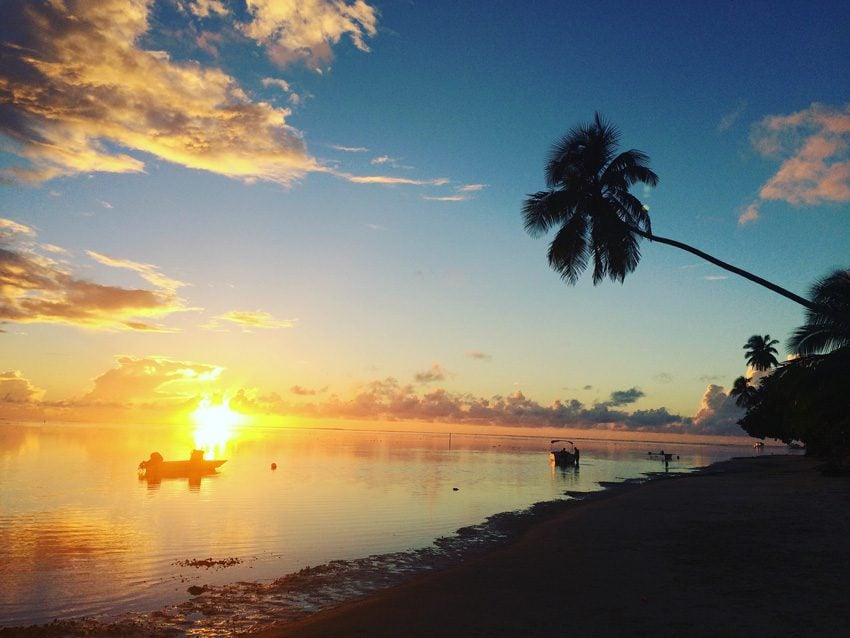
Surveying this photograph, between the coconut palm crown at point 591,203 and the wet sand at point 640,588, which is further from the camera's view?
the coconut palm crown at point 591,203

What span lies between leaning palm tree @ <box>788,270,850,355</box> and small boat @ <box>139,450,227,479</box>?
6025 cm

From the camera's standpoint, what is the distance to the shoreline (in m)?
→ 12.0

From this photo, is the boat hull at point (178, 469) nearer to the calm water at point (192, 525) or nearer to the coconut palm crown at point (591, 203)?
the calm water at point (192, 525)

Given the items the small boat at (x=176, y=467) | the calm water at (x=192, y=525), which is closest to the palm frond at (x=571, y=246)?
the calm water at (x=192, y=525)

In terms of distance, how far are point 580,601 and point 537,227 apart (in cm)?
2090

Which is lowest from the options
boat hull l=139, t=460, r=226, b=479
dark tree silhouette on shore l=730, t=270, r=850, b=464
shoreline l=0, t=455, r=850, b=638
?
boat hull l=139, t=460, r=226, b=479

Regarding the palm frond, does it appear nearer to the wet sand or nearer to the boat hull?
the wet sand

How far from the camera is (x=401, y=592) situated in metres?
16.4

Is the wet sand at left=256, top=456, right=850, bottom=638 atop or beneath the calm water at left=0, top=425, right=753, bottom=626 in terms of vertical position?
atop

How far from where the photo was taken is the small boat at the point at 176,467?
61219 millimetres

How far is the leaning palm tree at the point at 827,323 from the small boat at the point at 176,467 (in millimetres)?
60251

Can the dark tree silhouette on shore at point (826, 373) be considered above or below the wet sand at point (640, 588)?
above

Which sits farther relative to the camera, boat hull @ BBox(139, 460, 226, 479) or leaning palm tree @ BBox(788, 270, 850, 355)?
boat hull @ BBox(139, 460, 226, 479)

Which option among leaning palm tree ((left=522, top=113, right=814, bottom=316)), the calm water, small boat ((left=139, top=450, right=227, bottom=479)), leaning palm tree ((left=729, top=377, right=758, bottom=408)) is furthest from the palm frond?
leaning palm tree ((left=729, top=377, right=758, bottom=408))
